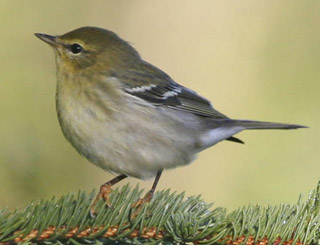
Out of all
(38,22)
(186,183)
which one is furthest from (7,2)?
(186,183)

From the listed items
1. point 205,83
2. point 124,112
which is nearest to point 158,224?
point 124,112

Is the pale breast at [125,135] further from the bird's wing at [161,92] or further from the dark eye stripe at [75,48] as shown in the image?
the dark eye stripe at [75,48]

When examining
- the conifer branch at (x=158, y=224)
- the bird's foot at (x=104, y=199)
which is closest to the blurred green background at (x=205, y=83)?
the bird's foot at (x=104, y=199)

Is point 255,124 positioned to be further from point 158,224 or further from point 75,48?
point 158,224

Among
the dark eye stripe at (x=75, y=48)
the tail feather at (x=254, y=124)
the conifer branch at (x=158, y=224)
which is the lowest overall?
the conifer branch at (x=158, y=224)

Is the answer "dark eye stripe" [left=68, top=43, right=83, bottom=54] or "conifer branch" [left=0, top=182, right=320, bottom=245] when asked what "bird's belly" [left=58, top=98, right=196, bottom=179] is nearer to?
"dark eye stripe" [left=68, top=43, right=83, bottom=54]

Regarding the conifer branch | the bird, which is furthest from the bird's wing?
the conifer branch

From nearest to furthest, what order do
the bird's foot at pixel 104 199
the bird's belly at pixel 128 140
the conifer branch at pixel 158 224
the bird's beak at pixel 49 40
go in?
the conifer branch at pixel 158 224, the bird's foot at pixel 104 199, the bird's belly at pixel 128 140, the bird's beak at pixel 49 40
